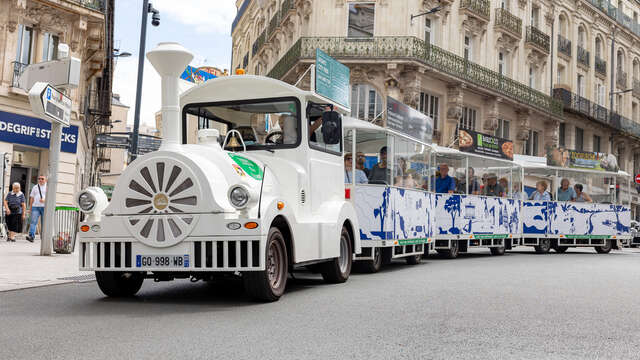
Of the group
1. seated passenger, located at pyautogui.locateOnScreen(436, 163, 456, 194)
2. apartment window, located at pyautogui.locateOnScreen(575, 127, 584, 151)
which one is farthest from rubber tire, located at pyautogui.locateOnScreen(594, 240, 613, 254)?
apartment window, located at pyautogui.locateOnScreen(575, 127, 584, 151)

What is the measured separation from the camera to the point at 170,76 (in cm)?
766

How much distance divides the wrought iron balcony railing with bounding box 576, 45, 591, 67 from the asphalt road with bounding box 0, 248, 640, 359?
38651 millimetres

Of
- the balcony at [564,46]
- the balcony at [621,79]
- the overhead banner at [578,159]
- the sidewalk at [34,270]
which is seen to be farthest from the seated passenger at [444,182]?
the balcony at [621,79]

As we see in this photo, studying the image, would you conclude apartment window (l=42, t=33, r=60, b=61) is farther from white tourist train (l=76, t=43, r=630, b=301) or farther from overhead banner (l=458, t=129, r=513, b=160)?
overhead banner (l=458, t=129, r=513, b=160)

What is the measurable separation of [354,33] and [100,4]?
10970 millimetres

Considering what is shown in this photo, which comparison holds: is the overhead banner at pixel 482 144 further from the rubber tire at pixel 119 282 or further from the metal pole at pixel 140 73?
the rubber tire at pixel 119 282

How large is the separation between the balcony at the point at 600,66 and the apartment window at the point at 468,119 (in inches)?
703

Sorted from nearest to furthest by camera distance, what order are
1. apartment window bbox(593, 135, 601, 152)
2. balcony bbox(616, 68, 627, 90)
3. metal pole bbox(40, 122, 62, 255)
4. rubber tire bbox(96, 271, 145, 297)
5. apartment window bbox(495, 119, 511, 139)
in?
rubber tire bbox(96, 271, 145, 297) → metal pole bbox(40, 122, 62, 255) → apartment window bbox(495, 119, 511, 139) → apartment window bbox(593, 135, 601, 152) → balcony bbox(616, 68, 627, 90)

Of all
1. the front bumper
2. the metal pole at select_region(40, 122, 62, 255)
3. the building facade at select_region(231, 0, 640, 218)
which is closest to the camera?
the front bumper

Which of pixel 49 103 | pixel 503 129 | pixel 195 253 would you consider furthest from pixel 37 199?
pixel 503 129

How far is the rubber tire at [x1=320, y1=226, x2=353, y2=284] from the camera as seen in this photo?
9594mm

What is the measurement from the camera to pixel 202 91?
29.5ft

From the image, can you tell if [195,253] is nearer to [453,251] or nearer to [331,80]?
[331,80]

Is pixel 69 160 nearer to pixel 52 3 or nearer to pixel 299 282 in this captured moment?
pixel 52 3
